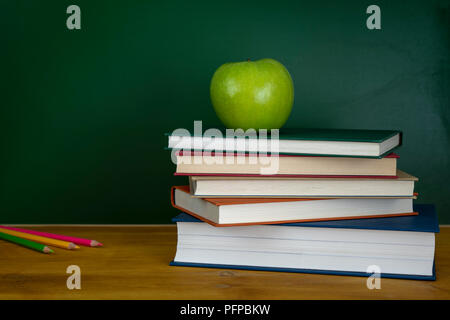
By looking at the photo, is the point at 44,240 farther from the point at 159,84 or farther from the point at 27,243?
the point at 159,84

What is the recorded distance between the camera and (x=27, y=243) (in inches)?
40.4

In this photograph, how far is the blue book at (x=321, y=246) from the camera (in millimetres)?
848

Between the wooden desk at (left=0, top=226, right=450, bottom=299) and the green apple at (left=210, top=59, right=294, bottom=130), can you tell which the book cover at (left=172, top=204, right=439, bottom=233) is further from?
the green apple at (left=210, top=59, right=294, bottom=130)

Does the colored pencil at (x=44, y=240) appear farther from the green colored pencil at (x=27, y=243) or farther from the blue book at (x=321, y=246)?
the blue book at (x=321, y=246)

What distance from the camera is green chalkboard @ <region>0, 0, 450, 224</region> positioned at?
4.01 ft

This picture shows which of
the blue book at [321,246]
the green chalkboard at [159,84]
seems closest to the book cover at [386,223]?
the blue book at [321,246]

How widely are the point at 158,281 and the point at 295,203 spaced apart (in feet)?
0.88

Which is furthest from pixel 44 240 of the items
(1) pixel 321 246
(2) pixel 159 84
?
(1) pixel 321 246

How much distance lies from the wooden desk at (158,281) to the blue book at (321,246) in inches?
0.9

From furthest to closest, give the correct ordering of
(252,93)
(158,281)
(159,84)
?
(159,84) → (252,93) → (158,281)

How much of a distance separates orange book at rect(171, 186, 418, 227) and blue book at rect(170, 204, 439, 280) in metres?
0.02

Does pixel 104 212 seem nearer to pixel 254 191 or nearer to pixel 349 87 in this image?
pixel 254 191

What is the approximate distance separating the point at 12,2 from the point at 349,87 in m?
0.84

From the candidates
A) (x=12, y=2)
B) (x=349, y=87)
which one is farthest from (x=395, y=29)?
(x=12, y=2)
